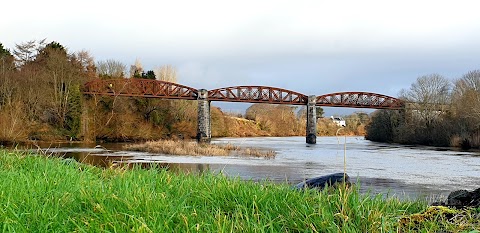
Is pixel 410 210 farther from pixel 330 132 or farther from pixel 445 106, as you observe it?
pixel 330 132

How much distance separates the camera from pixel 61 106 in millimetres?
62938

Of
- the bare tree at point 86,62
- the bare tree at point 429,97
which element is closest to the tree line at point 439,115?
the bare tree at point 429,97

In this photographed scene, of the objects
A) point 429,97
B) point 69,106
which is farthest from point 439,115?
point 69,106

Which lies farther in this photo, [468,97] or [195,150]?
[468,97]

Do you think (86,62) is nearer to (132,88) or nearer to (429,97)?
(132,88)

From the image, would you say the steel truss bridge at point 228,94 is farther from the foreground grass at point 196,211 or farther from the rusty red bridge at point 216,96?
the foreground grass at point 196,211

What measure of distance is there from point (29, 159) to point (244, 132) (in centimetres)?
9664

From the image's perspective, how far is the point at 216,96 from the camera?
83.4 m

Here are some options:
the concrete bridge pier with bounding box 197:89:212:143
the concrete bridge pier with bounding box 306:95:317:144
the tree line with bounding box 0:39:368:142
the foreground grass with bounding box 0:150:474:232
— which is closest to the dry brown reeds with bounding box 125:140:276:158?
the tree line with bounding box 0:39:368:142

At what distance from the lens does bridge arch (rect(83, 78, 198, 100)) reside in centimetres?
7062

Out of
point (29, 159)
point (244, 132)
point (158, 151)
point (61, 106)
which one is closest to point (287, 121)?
point (244, 132)

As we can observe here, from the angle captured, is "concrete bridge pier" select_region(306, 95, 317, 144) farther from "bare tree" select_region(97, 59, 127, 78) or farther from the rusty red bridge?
"bare tree" select_region(97, 59, 127, 78)

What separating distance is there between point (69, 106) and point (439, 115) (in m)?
51.4

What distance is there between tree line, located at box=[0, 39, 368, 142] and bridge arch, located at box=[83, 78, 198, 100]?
4.14 feet
